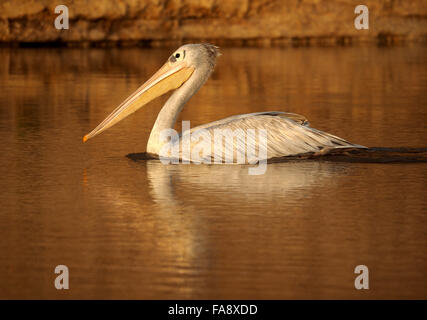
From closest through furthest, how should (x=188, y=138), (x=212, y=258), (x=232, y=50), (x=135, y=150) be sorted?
(x=212, y=258)
(x=188, y=138)
(x=135, y=150)
(x=232, y=50)

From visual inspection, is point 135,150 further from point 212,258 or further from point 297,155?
point 212,258

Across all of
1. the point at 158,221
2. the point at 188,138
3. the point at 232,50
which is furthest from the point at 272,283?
the point at 232,50

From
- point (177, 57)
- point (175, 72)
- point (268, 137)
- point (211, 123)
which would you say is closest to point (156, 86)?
point (175, 72)

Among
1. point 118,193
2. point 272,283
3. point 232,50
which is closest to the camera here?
point 272,283

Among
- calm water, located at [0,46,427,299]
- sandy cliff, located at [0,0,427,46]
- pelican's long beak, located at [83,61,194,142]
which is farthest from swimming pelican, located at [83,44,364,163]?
sandy cliff, located at [0,0,427,46]

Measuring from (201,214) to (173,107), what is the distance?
7.99 feet

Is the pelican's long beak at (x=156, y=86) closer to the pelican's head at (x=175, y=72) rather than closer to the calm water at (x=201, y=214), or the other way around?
the pelican's head at (x=175, y=72)

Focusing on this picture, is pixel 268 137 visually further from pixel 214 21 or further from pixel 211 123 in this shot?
pixel 214 21

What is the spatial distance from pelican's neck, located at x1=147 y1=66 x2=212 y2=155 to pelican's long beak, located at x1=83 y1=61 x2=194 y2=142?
0.07m

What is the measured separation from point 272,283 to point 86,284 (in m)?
0.79

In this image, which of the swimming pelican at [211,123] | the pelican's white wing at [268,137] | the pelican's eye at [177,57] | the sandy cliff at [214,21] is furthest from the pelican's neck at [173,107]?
the sandy cliff at [214,21]

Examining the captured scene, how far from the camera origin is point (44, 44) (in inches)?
924

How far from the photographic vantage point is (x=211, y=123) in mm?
7562

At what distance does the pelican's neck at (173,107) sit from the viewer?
7.83 metres
